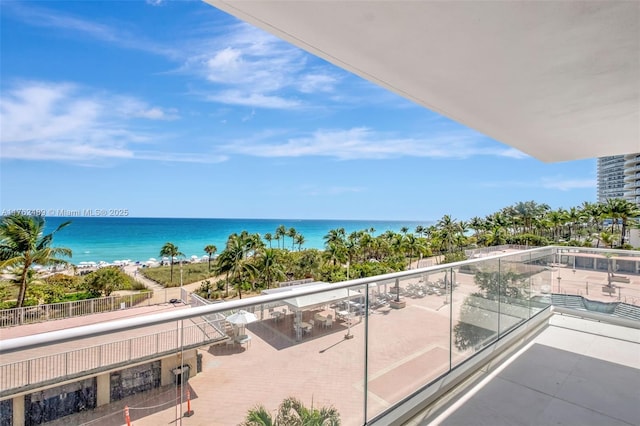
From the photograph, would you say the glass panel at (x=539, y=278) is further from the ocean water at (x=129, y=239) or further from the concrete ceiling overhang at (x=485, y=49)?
the ocean water at (x=129, y=239)

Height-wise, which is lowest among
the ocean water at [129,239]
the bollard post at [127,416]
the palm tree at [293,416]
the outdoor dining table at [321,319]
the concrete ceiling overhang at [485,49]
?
the ocean water at [129,239]

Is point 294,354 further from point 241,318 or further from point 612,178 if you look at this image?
point 612,178

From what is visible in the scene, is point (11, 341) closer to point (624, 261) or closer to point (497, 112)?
point (497, 112)

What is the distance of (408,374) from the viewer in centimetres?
198

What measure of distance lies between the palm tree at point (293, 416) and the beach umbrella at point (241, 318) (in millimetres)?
358

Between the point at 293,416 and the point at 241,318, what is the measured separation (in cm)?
51

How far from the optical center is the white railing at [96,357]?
2.66 feet

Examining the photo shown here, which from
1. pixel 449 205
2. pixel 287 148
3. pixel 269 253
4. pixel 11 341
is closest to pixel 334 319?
pixel 11 341

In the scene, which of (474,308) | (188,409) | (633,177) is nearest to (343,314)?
(188,409)

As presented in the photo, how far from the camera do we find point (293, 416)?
1.33 metres

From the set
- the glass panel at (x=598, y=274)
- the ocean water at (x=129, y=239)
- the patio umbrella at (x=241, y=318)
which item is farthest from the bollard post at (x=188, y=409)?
the ocean water at (x=129, y=239)

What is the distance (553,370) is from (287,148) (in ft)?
255

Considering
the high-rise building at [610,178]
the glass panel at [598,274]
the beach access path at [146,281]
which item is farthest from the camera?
the high-rise building at [610,178]

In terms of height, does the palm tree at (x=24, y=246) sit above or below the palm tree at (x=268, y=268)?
above
